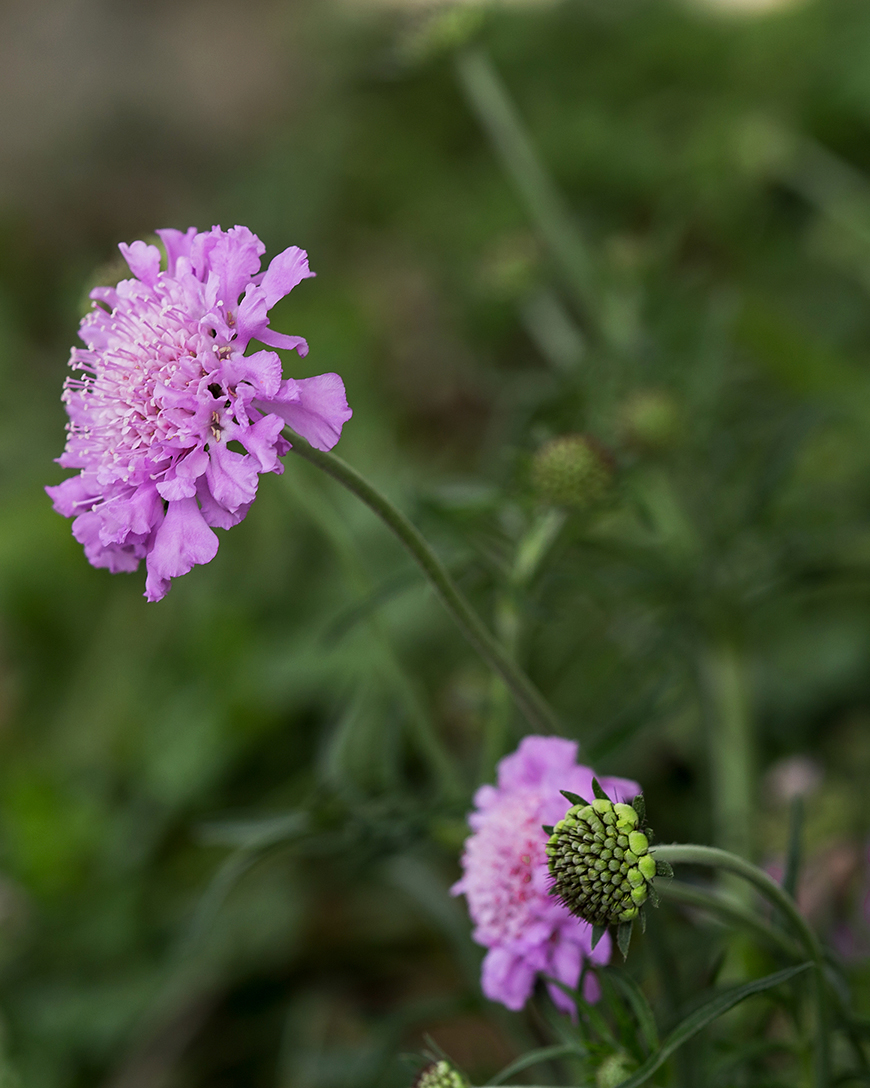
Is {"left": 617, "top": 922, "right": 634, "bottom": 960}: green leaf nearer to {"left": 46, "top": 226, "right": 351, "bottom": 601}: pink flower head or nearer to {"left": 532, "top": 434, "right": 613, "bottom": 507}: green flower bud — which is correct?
{"left": 46, "top": 226, "right": 351, "bottom": 601}: pink flower head

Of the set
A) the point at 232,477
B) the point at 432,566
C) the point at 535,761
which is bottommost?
the point at 535,761

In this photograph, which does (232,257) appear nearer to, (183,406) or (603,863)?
(183,406)

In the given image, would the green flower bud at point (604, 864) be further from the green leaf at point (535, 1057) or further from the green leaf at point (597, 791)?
the green leaf at point (535, 1057)

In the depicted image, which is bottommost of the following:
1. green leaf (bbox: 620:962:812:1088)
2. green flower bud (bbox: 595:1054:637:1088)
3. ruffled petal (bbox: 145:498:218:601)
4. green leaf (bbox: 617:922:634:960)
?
green leaf (bbox: 620:962:812:1088)

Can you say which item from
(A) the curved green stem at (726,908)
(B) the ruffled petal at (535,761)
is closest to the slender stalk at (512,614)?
(B) the ruffled petal at (535,761)

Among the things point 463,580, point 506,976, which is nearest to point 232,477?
point 506,976

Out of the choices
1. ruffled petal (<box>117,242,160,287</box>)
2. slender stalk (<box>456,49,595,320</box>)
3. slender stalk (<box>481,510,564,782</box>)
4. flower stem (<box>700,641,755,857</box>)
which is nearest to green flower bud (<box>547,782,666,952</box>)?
slender stalk (<box>481,510,564,782</box>)

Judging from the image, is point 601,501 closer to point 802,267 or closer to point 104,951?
point 104,951

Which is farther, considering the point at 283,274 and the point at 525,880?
the point at 525,880
